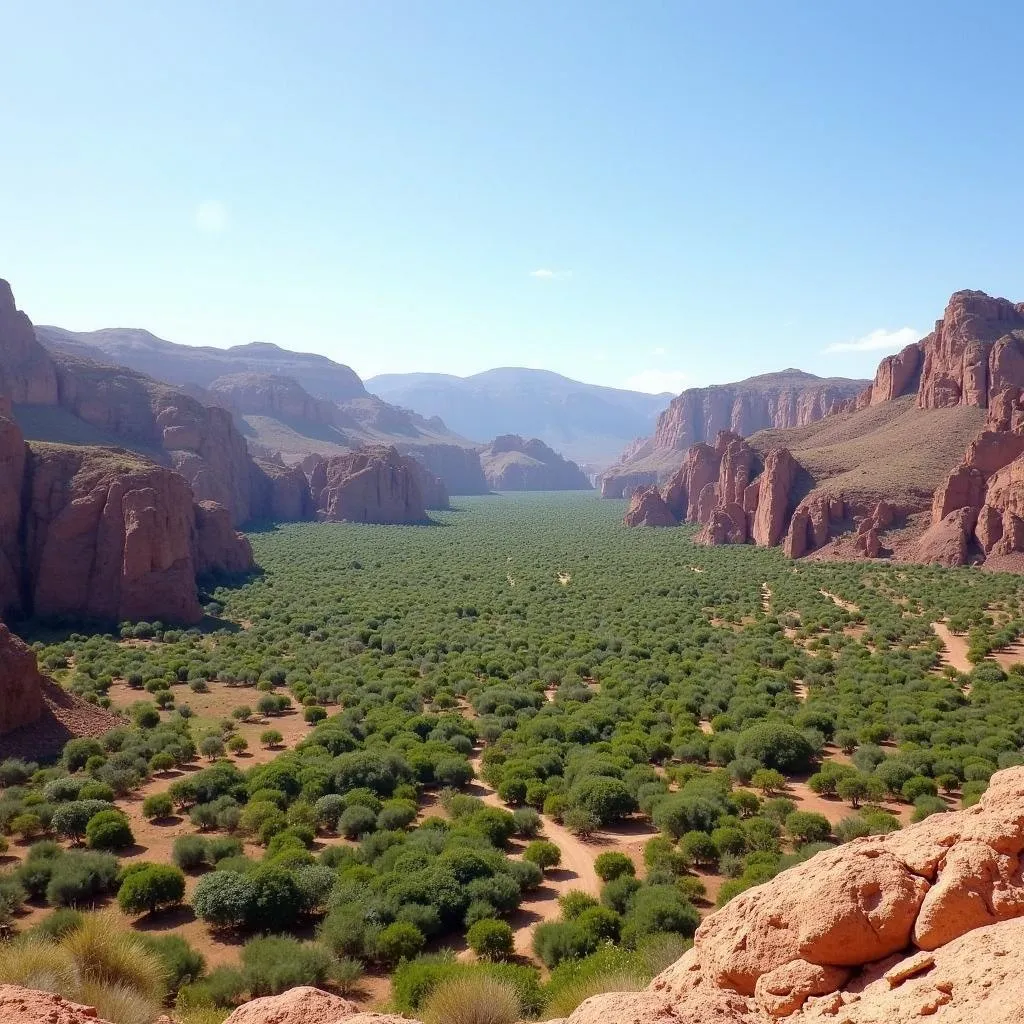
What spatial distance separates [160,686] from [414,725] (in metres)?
11.3

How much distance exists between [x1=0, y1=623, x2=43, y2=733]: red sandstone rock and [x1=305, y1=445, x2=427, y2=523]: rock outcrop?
8870 centimetres

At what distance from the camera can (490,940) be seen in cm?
1144

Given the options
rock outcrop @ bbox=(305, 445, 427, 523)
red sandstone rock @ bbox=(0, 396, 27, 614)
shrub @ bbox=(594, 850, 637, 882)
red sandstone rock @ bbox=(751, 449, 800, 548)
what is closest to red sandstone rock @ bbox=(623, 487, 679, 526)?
red sandstone rock @ bbox=(751, 449, 800, 548)

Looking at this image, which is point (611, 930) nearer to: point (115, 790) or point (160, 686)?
point (115, 790)

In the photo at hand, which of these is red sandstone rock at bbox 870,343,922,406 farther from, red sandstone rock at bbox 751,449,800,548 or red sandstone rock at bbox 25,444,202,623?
red sandstone rock at bbox 25,444,202,623

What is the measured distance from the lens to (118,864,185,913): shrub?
12750 mm

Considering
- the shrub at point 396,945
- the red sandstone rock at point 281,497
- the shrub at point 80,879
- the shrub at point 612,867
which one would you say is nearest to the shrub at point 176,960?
the shrub at point 396,945

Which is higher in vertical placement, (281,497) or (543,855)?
(281,497)

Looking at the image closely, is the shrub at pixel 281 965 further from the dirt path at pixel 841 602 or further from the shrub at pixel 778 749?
the dirt path at pixel 841 602

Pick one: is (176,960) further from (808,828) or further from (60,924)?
(808,828)

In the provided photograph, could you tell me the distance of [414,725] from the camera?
76.9 feet

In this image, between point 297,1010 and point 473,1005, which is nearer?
point 297,1010

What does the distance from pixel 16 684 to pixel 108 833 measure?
7.90 m

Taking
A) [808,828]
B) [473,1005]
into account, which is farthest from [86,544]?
[473,1005]
